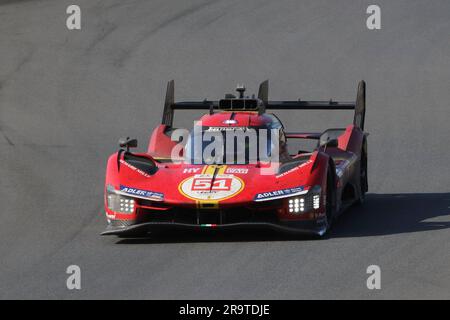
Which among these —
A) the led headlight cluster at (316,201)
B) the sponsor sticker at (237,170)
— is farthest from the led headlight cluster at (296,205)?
the sponsor sticker at (237,170)

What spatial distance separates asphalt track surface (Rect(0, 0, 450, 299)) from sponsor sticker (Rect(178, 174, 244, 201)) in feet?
1.62

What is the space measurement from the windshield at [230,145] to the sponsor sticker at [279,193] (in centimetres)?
110

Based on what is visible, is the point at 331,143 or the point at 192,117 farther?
the point at 192,117

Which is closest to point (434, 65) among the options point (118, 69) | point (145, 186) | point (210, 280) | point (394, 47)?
point (394, 47)

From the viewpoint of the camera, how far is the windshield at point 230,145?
48.6 ft

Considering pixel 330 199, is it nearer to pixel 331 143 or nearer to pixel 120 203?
pixel 331 143

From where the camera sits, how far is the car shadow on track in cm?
1389

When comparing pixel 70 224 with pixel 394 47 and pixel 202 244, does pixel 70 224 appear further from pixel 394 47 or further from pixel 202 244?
pixel 394 47

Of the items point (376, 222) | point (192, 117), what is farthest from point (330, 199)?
point (192, 117)

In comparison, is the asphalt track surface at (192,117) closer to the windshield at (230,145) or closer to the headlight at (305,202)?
the headlight at (305,202)

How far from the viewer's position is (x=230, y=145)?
14977mm

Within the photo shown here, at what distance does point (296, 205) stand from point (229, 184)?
0.73 meters

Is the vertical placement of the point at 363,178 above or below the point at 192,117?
below

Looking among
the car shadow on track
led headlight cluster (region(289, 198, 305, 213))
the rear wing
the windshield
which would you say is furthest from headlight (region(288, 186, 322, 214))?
the rear wing
